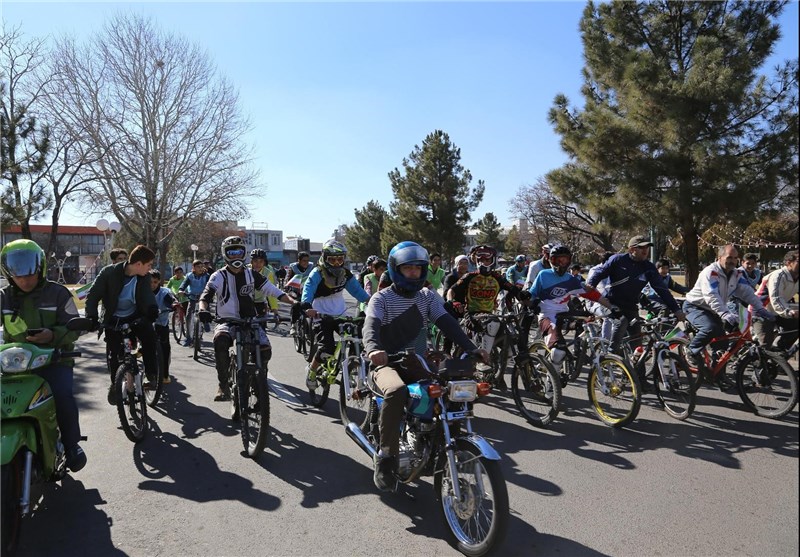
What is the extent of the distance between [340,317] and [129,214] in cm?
2636

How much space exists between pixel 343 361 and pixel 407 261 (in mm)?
2073

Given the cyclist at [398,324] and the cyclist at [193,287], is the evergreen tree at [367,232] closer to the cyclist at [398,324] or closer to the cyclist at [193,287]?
the cyclist at [193,287]

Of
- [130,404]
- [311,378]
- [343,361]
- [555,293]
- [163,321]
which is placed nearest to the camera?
Answer: [130,404]

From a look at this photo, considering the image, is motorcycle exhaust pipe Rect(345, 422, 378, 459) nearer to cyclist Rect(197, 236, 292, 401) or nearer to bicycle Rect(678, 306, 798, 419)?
cyclist Rect(197, 236, 292, 401)

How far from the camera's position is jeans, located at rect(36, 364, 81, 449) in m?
4.13

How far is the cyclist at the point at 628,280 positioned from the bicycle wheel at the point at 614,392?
2.55 feet

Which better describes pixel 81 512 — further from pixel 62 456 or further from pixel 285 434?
pixel 285 434

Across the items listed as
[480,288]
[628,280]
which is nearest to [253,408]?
[480,288]

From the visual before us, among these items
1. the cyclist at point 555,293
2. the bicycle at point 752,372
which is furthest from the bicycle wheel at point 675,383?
the cyclist at point 555,293

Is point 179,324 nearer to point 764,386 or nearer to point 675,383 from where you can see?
point 675,383

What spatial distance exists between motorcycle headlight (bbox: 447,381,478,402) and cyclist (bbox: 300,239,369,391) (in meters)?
3.17

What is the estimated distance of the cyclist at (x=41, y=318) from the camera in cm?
414

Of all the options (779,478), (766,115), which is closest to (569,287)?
(779,478)

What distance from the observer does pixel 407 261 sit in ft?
13.5
